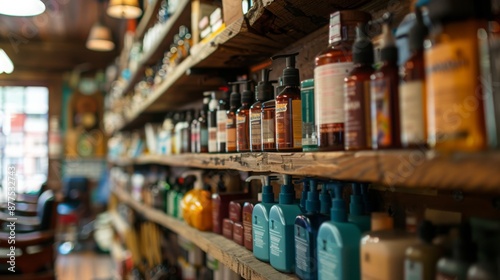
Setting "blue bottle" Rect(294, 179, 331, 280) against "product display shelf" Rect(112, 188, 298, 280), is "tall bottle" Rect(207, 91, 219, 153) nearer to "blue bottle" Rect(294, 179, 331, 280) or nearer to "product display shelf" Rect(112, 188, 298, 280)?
"product display shelf" Rect(112, 188, 298, 280)

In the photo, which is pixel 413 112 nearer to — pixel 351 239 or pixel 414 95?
pixel 414 95

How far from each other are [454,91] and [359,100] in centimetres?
23

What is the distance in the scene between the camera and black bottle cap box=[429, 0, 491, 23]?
0.61 m

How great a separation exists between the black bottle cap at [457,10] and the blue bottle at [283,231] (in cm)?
73

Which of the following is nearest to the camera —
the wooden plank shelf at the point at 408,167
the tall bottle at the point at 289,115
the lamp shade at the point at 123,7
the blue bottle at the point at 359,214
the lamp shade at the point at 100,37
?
the wooden plank shelf at the point at 408,167

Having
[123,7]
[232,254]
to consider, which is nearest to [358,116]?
[232,254]

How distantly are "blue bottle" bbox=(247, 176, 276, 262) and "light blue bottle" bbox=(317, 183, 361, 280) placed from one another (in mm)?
356

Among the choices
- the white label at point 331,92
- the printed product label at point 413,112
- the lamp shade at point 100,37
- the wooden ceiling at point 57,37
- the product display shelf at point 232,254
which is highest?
the wooden ceiling at point 57,37

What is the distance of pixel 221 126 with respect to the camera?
66.2 inches

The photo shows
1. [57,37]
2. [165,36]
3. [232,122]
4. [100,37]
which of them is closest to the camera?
[232,122]

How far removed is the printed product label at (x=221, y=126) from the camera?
167 centimetres

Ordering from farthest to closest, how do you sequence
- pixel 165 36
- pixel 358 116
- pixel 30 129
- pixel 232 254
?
pixel 30 129
pixel 165 36
pixel 232 254
pixel 358 116

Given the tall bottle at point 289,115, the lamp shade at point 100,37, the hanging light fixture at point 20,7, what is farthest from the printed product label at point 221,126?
the lamp shade at point 100,37

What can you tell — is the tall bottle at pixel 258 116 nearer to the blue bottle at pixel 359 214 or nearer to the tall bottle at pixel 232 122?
the tall bottle at pixel 232 122
